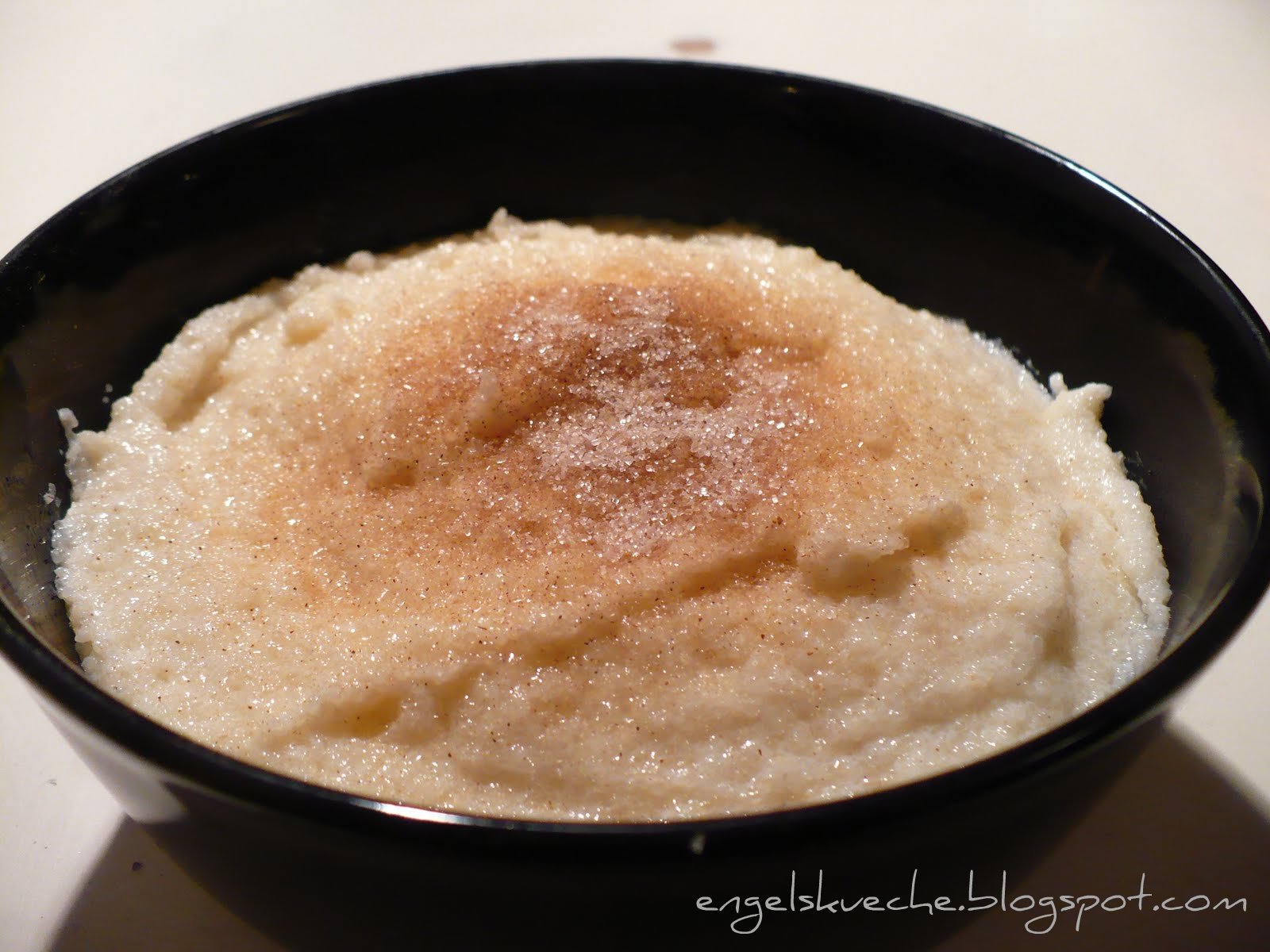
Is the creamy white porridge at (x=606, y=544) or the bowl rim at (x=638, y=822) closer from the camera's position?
the bowl rim at (x=638, y=822)

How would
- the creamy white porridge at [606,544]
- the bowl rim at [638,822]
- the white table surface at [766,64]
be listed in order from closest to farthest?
the bowl rim at [638,822] < the creamy white porridge at [606,544] < the white table surface at [766,64]

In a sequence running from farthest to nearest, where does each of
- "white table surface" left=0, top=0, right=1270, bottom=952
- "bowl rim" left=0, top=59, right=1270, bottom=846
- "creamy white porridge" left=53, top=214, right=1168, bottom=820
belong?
"white table surface" left=0, top=0, right=1270, bottom=952 → "creamy white porridge" left=53, top=214, right=1168, bottom=820 → "bowl rim" left=0, top=59, right=1270, bottom=846

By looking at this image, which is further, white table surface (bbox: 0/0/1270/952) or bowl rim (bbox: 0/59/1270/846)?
white table surface (bbox: 0/0/1270/952)

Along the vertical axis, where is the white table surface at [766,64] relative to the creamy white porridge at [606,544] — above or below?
above

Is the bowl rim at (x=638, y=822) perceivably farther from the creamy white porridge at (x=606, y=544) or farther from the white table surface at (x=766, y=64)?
the white table surface at (x=766, y=64)

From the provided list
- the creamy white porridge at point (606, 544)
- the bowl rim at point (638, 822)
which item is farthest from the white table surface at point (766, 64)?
the bowl rim at point (638, 822)

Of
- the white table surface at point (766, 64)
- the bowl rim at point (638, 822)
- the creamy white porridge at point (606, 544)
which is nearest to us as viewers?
the bowl rim at point (638, 822)

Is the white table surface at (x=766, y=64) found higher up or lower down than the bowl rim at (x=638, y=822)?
higher up

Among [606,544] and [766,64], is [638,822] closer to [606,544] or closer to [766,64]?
[606,544]

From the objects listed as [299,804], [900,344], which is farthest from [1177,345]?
[299,804]

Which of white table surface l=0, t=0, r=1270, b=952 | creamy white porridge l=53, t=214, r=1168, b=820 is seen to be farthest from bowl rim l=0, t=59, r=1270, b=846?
white table surface l=0, t=0, r=1270, b=952

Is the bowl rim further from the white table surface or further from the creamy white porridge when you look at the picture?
the white table surface
